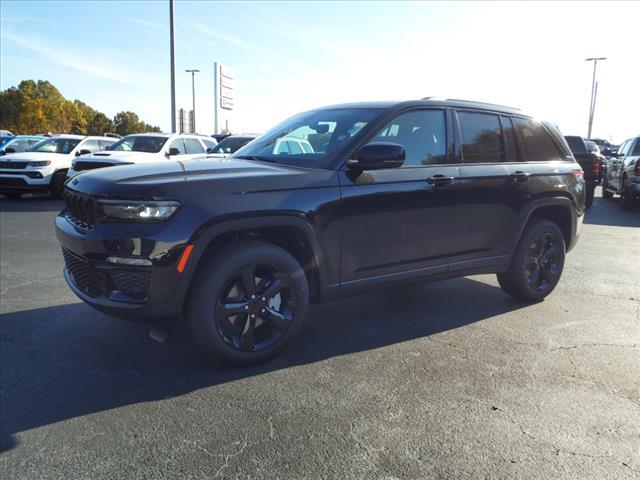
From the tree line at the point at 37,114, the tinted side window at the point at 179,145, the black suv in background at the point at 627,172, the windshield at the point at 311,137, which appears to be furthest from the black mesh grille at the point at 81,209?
the tree line at the point at 37,114

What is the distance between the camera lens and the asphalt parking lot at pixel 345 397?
→ 243cm

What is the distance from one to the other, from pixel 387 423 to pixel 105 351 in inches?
81.6

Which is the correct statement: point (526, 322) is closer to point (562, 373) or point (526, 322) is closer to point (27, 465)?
point (562, 373)

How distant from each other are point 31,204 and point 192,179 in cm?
1153

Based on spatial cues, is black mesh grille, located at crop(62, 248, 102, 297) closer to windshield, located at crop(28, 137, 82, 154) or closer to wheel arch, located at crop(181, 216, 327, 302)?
wheel arch, located at crop(181, 216, 327, 302)

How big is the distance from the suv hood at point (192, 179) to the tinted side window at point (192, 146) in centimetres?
955

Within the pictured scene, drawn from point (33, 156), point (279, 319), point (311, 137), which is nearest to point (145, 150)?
point (33, 156)

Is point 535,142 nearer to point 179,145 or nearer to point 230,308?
point 230,308

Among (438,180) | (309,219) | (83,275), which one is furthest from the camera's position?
(438,180)

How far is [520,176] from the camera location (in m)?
4.66

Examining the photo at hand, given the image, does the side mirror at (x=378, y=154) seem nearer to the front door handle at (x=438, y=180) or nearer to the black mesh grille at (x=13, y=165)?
the front door handle at (x=438, y=180)

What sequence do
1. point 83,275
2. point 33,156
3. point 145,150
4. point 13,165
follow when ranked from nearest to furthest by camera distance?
point 83,275, point 145,150, point 13,165, point 33,156

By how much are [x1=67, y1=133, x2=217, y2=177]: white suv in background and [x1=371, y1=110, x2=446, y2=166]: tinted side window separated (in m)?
7.65

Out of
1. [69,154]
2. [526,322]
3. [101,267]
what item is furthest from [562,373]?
[69,154]
